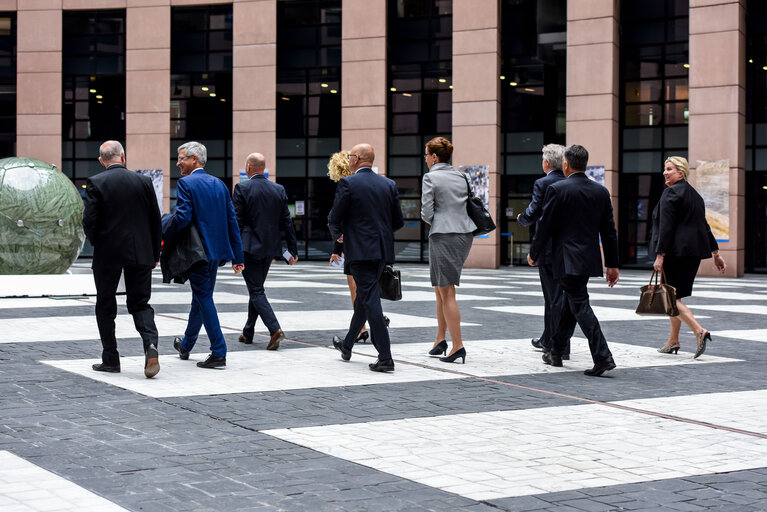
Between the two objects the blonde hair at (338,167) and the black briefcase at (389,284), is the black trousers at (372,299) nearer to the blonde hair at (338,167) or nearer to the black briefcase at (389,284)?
the black briefcase at (389,284)

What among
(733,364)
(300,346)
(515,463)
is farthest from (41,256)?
(515,463)

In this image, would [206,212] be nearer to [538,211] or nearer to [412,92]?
[538,211]

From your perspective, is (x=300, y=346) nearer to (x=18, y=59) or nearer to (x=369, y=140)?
(x=369, y=140)

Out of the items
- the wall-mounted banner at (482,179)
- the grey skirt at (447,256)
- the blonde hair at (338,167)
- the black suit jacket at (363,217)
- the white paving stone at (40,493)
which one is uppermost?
the wall-mounted banner at (482,179)

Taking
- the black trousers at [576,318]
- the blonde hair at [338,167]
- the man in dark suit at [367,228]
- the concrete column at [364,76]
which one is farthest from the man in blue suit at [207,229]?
the concrete column at [364,76]

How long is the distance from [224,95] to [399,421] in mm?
28430

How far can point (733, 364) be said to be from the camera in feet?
29.7

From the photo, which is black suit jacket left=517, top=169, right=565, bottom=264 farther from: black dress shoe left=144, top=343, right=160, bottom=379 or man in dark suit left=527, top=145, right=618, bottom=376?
black dress shoe left=144, top=343, right=160, bottom=379

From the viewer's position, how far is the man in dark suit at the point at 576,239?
8.30 m

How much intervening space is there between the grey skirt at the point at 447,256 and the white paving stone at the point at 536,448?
238 centimetres

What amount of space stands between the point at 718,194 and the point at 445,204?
757 inches

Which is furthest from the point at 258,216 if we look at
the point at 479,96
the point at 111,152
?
the point at 479,96

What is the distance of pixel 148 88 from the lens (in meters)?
32.5

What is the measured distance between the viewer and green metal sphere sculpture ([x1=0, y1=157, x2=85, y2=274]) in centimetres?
1545
